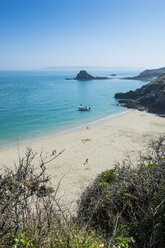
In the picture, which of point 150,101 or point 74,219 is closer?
point 74,219

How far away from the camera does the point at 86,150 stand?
18.5 m

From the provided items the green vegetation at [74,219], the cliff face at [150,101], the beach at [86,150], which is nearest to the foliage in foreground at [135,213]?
the green vegetation at [74,219]

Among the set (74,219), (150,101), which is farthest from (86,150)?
(150,101)

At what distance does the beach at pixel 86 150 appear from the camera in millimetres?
13023

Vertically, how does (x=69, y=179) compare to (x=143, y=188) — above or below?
below

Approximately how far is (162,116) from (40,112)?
79.2 ft

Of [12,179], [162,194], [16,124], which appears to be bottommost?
[16,124]

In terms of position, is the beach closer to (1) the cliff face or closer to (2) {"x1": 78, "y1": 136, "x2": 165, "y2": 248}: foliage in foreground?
(2) {"x1": 78, "y1": 136, "x2": 165, "y2": 248}: foliage in foreground

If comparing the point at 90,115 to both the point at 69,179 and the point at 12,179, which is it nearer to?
the point at 69,179

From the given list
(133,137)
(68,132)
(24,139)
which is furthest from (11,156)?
(133,137)

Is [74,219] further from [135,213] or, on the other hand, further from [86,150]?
[86,150]

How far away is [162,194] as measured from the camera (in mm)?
4906

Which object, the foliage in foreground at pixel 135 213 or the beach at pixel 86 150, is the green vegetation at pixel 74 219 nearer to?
the foliage in foreground at pixel 135 213

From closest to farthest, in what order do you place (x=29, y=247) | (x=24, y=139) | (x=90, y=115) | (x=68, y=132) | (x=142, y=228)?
(x=29, y=247) → (x=142, y=228) → (x=24, y=139) → (x=68, y=132) → (x=90, y=115)
